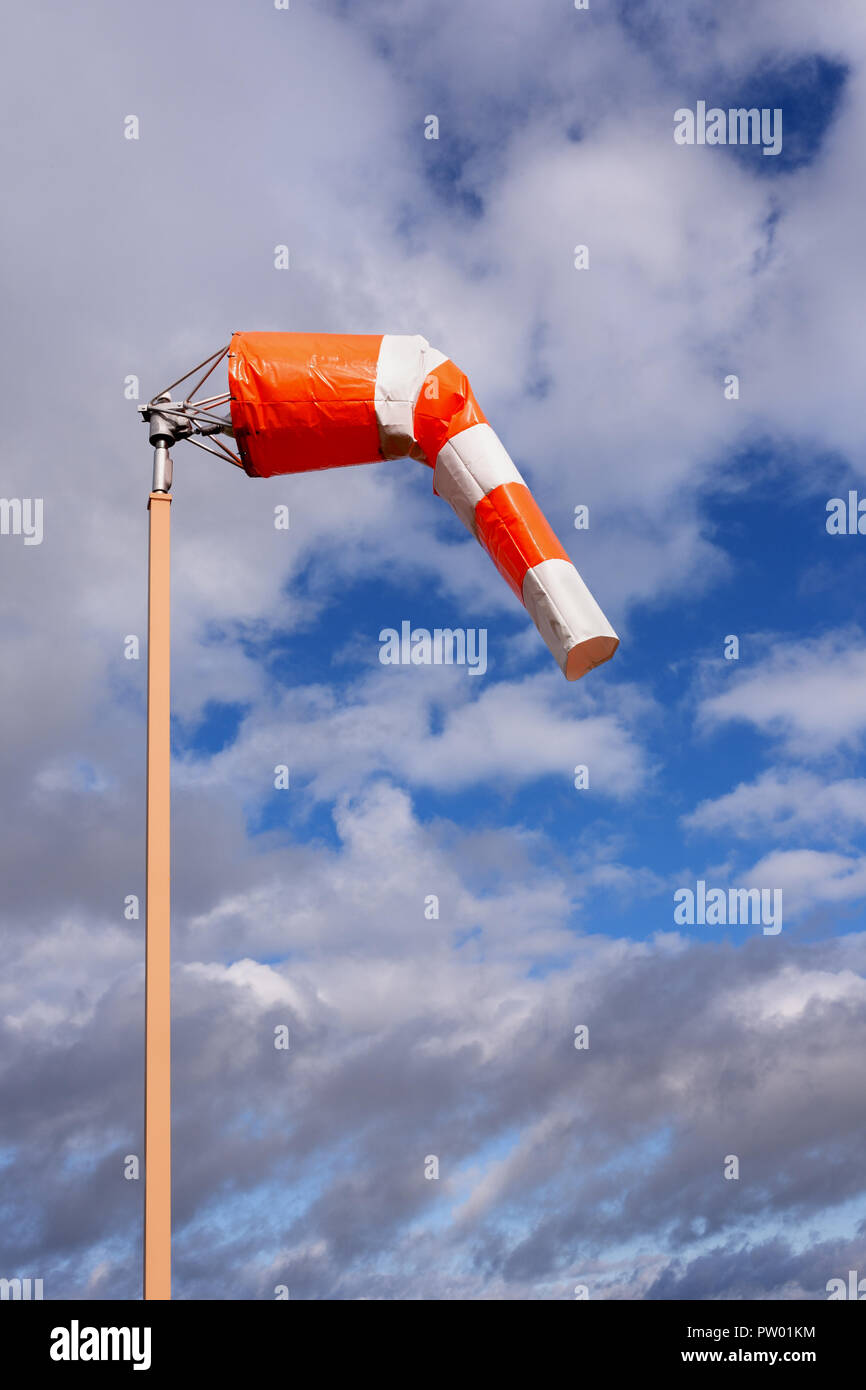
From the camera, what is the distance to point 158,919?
33.1 ft

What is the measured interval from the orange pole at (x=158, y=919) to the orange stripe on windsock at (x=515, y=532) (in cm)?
298

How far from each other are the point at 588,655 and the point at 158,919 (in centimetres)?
438

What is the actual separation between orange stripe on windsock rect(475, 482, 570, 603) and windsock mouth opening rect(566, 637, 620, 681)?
859mm

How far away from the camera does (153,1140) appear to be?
9688 millimetres

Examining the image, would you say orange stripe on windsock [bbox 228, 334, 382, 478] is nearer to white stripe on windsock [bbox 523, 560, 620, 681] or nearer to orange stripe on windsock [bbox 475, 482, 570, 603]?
orange stripe on windsock [bbox 475, 482, 570, 603]

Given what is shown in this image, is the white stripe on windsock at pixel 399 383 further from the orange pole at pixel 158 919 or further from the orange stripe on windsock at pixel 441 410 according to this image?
the orange pole at pixel 158 919

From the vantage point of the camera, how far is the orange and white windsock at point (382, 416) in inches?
441

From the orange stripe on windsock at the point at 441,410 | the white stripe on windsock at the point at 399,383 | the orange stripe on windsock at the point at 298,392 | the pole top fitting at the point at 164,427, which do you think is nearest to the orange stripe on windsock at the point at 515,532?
the orange stripe on windsock at the point at 441,410

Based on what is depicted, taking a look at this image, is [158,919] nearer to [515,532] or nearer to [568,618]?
[568,618]

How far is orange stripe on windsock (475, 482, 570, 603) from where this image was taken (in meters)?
10.9
